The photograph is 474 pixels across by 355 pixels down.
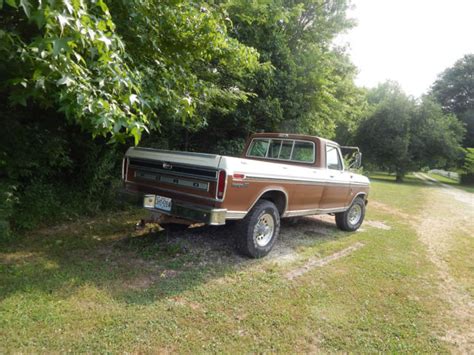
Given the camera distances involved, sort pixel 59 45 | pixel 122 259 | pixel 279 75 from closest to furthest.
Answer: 1. pixel 59 45
2. pixel 122 259
3. pixel 279 75

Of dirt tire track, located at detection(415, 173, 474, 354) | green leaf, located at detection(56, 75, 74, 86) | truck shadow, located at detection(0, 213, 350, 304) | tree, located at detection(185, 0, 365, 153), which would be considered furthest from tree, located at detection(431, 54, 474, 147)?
green leaf, located at detection(56, 75, 74, 86)

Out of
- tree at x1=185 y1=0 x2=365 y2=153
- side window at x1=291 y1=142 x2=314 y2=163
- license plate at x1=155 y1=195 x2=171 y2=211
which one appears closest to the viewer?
license plate at x1=155 y1=195 x2=171 y2=211

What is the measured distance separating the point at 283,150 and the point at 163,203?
271 centimetres

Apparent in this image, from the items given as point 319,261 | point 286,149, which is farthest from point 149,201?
point 286,149

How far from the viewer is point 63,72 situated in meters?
2.51

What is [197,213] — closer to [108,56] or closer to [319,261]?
[108,56]

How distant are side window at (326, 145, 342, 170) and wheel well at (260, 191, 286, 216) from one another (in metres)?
1.45

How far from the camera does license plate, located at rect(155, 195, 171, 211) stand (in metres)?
3.91

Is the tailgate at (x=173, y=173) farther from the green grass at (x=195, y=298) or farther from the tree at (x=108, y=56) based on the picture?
the green grass at (x=195, y=298)

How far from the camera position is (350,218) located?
663 centimetres

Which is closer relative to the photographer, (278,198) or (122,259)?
(122,259)

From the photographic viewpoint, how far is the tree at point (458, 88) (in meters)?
37.5

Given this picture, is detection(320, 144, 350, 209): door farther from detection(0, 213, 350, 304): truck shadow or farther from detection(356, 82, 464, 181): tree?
detection(356, 82, 464, 181): tree

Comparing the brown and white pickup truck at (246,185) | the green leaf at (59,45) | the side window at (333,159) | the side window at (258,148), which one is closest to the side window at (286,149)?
the brown and white pickup truck at (246,185)
